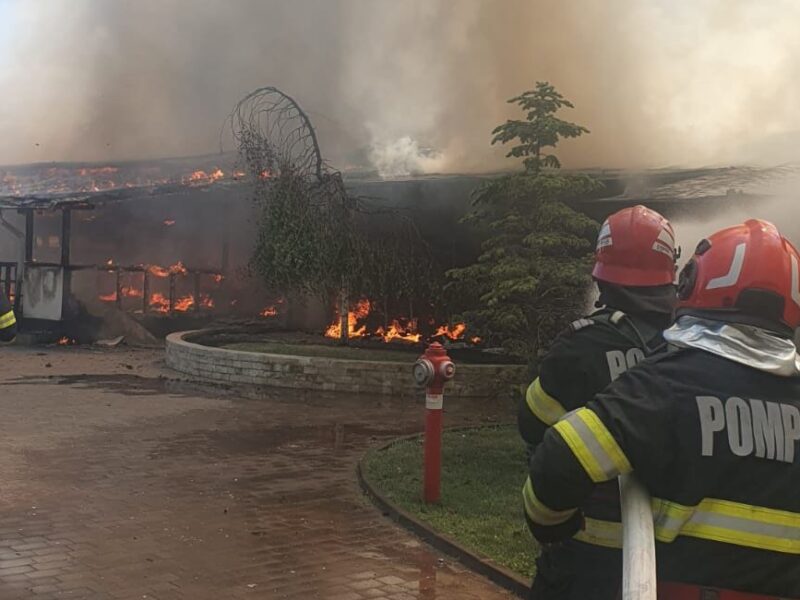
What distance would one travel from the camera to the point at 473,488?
20.7 ft

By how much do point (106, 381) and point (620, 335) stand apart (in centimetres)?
1102

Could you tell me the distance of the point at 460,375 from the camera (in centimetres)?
1112

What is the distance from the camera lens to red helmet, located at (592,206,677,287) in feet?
8.48

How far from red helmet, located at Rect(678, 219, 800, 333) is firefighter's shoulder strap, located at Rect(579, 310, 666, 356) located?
0.45 m

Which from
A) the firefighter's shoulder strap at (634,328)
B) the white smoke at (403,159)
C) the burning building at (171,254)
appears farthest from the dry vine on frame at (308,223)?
the firefighter's shoulder strap at (634,328)

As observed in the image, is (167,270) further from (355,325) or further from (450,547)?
(450,547)

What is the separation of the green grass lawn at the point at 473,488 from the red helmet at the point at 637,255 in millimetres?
2429

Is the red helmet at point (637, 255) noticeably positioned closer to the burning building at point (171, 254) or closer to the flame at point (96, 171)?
the burning building at point (171, 254)

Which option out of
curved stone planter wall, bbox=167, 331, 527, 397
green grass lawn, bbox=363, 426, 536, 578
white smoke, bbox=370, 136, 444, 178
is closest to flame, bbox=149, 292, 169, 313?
white smoke, bbox=370, 136, 444, 178

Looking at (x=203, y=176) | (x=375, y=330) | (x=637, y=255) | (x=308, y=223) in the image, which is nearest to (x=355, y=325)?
(x=375, y=330)

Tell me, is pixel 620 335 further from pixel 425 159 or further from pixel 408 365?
pixel 425 159

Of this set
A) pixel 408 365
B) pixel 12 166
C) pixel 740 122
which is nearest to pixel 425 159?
pixel 740 122

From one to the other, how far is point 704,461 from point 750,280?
17.4 inches

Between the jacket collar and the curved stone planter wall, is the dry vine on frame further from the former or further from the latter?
the jacket collar
